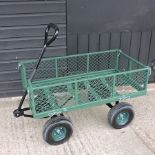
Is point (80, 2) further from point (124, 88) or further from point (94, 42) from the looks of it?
point (124, 88)

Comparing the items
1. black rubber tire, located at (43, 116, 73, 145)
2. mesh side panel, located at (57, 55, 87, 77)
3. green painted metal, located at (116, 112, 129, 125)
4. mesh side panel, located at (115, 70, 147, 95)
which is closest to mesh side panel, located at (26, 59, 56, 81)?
mesh side panel, located at (57, 55, 87, 77)

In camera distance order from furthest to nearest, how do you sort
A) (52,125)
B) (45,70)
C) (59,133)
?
1. (45,70)
2. (59,133)
3. (52,125)

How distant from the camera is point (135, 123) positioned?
423 centimetres

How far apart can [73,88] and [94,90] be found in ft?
0.92

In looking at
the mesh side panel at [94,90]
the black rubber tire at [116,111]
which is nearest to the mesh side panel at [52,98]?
the mesh side panel at [94,90]

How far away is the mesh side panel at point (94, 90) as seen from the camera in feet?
13.2

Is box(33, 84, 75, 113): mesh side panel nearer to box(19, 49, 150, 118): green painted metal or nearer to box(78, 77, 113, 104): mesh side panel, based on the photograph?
box(19, 49, 150, 118): green painted metal

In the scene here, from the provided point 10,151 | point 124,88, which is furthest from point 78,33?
point 10,151

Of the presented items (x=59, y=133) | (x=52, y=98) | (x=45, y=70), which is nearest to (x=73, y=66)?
(x=45, y=70)

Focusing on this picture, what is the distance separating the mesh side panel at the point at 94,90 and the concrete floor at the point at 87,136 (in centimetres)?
36

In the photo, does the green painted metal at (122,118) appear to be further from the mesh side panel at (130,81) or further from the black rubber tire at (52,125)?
the black rubber tire at (52,125)

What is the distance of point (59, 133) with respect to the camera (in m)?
3.77

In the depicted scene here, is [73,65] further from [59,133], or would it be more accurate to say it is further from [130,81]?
[59,133]

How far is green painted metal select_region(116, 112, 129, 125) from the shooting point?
158 inches
